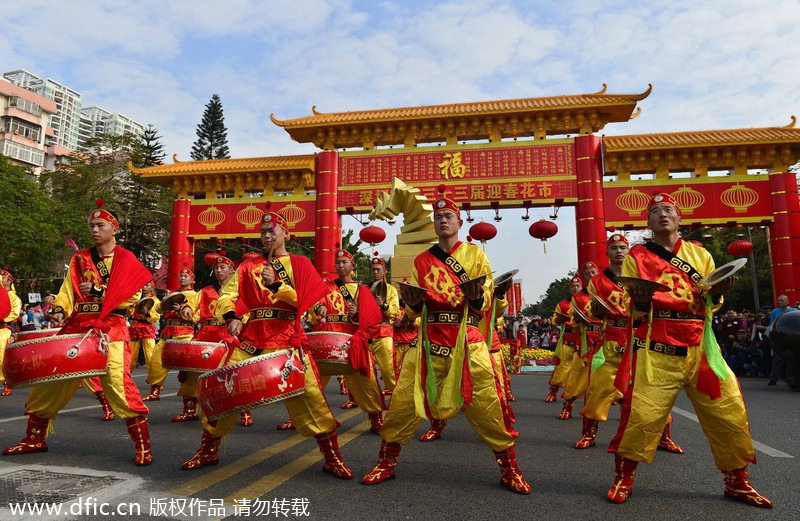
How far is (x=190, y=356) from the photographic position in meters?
4.92

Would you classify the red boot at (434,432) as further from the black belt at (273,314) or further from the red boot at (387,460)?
the black belt at (273,314)

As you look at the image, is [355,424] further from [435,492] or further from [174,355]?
[435,492]

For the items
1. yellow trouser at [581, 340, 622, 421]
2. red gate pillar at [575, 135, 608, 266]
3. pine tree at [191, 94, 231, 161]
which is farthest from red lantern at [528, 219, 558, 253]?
pine tree at [191, 94, 231, 161]

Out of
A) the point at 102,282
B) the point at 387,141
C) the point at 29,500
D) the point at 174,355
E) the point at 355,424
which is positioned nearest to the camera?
the point at 29,500

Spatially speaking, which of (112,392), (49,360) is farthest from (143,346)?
(49,360)

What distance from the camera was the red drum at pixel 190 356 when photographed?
4.91 meters

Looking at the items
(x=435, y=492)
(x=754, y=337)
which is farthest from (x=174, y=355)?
(x=754, y=337)

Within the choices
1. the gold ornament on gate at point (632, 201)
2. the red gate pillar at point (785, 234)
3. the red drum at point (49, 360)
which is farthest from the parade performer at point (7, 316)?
the red gate pillar at point (785, 234)

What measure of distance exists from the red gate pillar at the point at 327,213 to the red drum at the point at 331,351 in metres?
10.8

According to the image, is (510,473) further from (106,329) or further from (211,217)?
(211,217)

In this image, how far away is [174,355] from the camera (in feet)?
16.3

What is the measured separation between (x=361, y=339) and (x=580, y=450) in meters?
2.12

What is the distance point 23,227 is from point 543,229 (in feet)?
53.1

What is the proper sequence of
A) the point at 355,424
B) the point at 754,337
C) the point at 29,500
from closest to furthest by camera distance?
the point at 29,500, the point at 355,424, the point at 754,337
